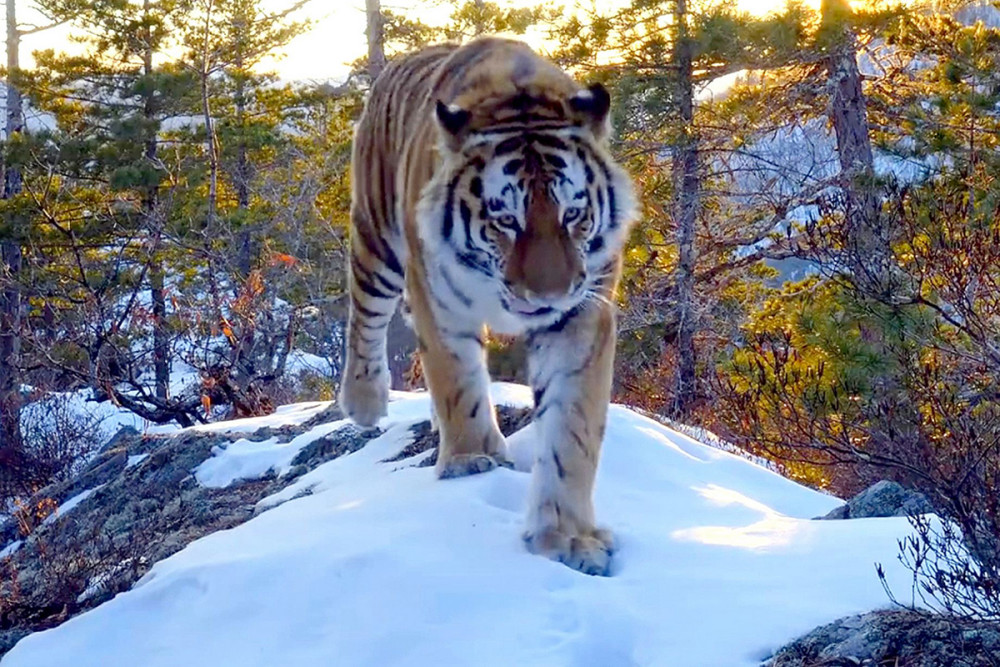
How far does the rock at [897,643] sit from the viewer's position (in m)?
2.71

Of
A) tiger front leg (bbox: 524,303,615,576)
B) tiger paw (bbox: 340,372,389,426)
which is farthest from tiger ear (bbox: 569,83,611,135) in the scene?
tiger paw (bbox: 340,372,389,426)

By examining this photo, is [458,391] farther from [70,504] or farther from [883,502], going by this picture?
[70,504]

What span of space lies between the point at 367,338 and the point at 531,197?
2.44 m

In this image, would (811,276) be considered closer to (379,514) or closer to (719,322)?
(719,322)

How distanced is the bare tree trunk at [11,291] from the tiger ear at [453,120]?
1116 cm

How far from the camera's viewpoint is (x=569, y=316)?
3.92 meters

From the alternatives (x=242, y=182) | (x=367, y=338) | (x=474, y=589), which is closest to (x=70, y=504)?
(x=367, y=338)

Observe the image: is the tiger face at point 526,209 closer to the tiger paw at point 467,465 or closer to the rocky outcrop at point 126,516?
the tiger paw at point 467,465

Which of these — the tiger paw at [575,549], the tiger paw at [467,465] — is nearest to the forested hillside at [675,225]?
the tiger paw at [575,549]

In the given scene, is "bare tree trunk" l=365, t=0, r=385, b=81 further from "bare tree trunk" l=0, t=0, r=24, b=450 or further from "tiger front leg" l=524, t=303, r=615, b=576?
"tiger front leg" l=524, t=303, r=615, b=576

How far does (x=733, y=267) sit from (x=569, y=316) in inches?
452

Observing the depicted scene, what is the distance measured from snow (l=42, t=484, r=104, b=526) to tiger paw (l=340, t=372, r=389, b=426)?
6.09 ft

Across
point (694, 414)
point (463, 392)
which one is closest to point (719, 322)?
point (694, 414)

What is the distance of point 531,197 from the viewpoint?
146 inches
